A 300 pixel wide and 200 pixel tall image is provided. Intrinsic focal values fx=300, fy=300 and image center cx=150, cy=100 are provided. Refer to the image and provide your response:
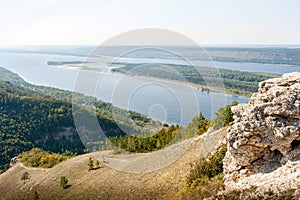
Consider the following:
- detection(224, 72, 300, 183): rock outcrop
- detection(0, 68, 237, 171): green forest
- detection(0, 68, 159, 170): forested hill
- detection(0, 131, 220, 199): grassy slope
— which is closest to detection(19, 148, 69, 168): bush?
detection(0, 68, 237, 171): green forest

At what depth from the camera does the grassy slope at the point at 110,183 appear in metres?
22.7

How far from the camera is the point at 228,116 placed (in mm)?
29953

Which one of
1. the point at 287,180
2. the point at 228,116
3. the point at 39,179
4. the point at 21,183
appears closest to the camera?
the point at 287,180

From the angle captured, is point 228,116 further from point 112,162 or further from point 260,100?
point 112,162

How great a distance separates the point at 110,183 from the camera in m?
29.2

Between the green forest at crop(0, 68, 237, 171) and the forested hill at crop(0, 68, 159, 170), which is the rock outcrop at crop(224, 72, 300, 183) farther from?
the forested hill at crop(0, 68, 159, 170)

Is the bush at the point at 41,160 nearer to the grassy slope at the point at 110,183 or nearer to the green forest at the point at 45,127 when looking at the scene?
the green forest at the point at 45,127

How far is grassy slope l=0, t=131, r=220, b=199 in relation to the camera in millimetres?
22734

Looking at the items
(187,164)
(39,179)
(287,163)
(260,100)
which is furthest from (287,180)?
(39,179)

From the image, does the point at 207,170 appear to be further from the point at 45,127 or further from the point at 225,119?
the point at 45,127

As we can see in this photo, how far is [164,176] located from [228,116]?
32.4ft

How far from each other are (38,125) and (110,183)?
83071 millimetres

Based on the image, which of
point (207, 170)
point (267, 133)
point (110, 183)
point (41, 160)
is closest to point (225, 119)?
point (207, 170)

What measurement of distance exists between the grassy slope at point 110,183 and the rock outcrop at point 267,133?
5.70m
